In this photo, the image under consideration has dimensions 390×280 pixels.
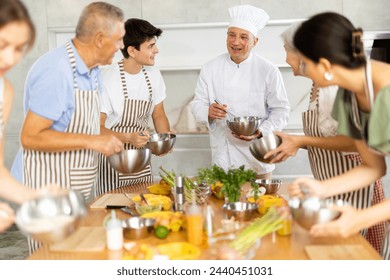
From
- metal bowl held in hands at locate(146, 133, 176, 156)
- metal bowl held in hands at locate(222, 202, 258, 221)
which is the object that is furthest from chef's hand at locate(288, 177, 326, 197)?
metal bowl held in hands at locate(146, 133, 176, 156)

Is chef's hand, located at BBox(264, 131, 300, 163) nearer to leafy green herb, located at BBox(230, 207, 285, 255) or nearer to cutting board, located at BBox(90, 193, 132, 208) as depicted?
leafy green herb, located at BBox(230, 207, 285, 255)

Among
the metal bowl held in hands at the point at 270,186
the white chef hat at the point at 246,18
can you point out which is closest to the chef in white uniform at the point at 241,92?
the white chef hat at the point at 246,18

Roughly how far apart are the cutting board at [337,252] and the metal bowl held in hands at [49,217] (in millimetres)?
669

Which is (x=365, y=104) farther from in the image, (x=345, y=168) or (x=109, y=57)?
(x=109, y=57)

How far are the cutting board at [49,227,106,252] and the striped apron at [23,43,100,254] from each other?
0.43 meters

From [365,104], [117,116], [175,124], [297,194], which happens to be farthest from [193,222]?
[175,124]

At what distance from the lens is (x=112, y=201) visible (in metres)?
2.25

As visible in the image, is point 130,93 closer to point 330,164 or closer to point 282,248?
point 330,164

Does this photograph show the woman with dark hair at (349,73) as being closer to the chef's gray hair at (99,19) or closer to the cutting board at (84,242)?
the cutting board at (84,242)

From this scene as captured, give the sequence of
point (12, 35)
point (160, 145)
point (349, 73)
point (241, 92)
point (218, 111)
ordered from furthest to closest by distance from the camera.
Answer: point (241, 92) < point (218, 111) < point (160, 145) < point (349, 73) < point (12, 35)

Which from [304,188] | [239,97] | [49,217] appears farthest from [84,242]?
[239,97]

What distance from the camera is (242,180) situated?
6.59 ft

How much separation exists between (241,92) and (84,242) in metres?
1.70

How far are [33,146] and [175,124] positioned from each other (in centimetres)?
219
